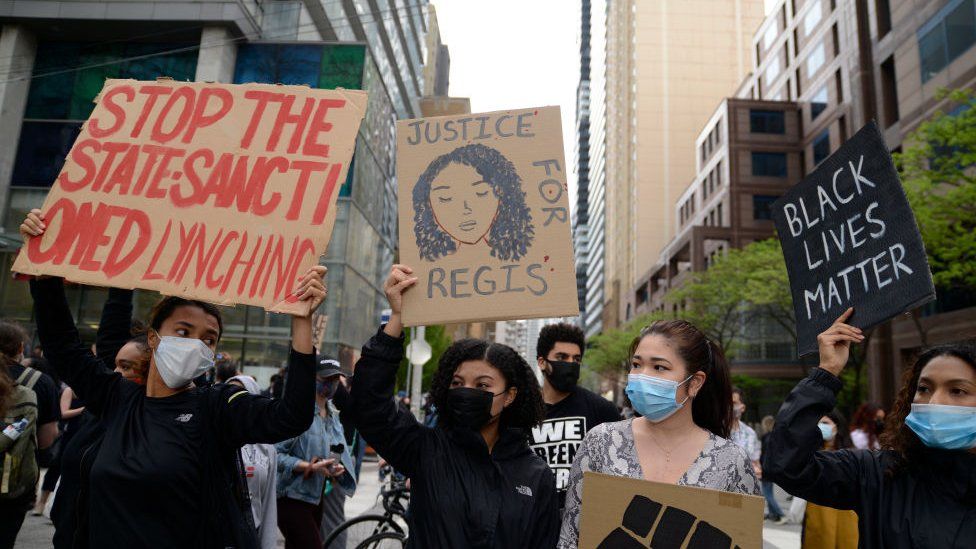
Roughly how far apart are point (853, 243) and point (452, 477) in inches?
70.4

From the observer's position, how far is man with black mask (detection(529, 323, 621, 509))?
155 inches

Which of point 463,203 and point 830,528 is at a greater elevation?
point 463,203

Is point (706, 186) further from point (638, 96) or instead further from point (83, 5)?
point (83, 5)

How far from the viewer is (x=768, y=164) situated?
49.9 m

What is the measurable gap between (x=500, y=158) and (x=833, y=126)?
147 feet

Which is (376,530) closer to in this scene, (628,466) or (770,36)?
(628,466)

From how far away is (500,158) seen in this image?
124 inches

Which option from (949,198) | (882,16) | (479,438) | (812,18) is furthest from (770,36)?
(479,438)

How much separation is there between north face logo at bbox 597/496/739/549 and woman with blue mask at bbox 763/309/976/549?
43 cm

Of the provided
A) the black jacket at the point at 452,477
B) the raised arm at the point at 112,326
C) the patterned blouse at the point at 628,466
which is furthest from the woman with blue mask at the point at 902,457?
the raised arm at the point at 112,326

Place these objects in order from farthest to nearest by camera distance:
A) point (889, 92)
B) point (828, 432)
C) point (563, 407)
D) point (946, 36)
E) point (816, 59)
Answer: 1. point (816, 59)
2. point (889, 92)
3. point (946, 36)
4. point (828, 432)
5. point (563, 407)

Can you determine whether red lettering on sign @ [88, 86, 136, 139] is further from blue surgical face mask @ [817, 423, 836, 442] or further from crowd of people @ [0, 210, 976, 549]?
blue surgical face mask @ [817, 423, 836, 442]

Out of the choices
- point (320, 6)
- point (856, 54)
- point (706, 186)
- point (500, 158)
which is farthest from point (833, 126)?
point (500, 158)

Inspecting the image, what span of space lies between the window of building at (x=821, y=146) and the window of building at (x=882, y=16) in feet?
44.1
